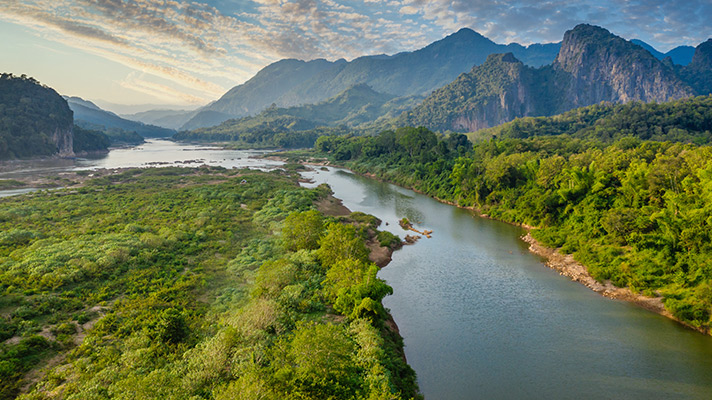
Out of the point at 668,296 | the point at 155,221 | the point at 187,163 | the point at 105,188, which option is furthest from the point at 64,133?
the point at 668,296

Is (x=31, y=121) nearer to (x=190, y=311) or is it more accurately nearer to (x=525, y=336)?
(x=190, y=311)

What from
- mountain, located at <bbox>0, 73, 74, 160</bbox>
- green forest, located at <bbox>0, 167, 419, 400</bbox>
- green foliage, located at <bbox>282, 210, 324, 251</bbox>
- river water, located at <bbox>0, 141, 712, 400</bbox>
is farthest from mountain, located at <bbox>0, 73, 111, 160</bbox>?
river water, located at <bbox>0, 141, 712, 400</bbox>

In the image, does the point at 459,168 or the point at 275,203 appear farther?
the point at 459,168

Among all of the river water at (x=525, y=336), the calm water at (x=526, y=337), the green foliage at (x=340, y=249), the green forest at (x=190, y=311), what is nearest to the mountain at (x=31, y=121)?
the green forest at (x=190, y=311)

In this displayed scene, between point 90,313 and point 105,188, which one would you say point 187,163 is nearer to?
point 105,188

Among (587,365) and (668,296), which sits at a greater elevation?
Answer: (668,296)

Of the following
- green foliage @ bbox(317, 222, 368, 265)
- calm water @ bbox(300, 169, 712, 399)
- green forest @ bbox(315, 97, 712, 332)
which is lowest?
calm water @ bbox(300, 169, 712, 399)

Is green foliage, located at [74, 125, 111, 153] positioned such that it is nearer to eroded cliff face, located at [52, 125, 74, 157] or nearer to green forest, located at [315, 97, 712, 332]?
eroded cliff face, located at [52, 125, 74, 157]

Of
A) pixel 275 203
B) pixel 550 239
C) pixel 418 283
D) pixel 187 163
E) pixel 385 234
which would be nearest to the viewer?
pixel 418 283
